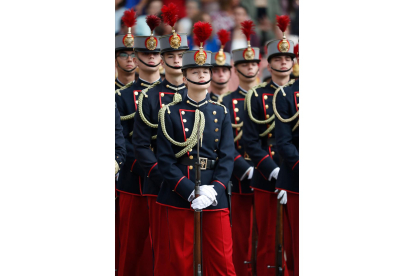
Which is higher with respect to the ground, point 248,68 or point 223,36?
point 223,36

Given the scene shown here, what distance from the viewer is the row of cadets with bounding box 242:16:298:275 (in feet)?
22.3

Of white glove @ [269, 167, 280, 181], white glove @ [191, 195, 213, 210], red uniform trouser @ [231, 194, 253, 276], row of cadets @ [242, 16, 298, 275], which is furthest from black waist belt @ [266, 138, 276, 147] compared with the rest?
white glove @ [191, 195, 213, 210]

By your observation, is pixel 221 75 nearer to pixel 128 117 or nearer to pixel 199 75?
pixel 128 117

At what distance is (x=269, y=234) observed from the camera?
6934mm

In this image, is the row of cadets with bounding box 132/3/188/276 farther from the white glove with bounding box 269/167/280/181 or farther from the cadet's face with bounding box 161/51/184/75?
the white glove with bounding box 269/167/280/181

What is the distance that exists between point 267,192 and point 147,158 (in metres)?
→ 1.53

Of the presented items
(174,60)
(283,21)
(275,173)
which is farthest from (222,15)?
(275,173)

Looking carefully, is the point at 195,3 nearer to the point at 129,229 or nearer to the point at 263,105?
the point at 263,105

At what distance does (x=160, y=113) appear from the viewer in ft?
18.4

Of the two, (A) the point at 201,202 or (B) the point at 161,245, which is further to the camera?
(B) the point at 161,245

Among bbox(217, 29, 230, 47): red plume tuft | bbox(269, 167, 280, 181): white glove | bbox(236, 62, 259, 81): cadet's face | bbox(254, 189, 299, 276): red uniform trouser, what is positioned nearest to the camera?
bbox(254, 189, 299, 276): red uniform trouser

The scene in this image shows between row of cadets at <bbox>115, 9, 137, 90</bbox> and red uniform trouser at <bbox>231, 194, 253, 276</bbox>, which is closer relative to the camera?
row of cadets at <bbox>115, 9, 137, 90</bbox>

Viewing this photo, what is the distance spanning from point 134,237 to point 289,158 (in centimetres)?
179

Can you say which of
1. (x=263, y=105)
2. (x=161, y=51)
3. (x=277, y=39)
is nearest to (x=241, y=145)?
(x=263, y=105)
